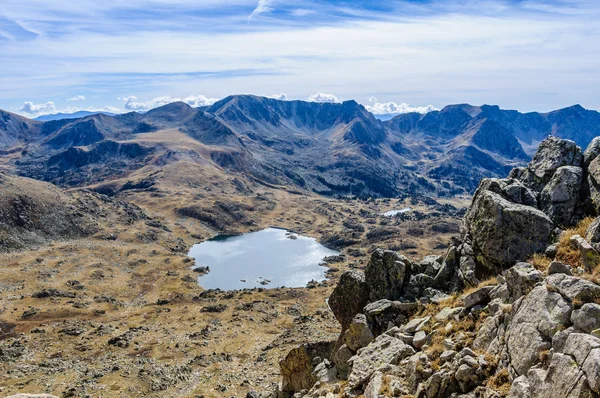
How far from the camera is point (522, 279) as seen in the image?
58.7ft

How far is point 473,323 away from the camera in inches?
795

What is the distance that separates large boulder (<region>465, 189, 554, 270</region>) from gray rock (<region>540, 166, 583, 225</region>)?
4.55 ft

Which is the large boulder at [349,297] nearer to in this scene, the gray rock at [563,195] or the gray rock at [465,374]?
the gray rock at [563,195]

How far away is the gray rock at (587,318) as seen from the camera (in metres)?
13.2

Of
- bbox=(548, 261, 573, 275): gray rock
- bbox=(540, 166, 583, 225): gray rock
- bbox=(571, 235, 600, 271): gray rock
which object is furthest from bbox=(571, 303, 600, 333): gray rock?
bbox=(540, 166, 583, 225): gray rock

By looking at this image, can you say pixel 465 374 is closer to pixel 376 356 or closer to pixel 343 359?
pixel 376 356

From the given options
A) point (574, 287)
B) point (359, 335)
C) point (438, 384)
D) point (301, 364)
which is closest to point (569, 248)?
point (574, 287)

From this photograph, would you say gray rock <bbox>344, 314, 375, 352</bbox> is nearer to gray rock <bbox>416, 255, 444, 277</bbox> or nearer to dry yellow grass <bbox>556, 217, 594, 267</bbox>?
gray rock <bbox>416, 255, 444, 277</bbox>

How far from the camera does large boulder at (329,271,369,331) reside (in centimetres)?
3362

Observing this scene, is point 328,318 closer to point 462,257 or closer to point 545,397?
point 462,257

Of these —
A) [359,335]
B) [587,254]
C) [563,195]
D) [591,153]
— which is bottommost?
[359,335]

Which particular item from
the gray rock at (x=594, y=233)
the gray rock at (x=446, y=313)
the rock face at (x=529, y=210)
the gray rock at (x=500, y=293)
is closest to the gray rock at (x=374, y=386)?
the gray rock at (x=446, y=313)

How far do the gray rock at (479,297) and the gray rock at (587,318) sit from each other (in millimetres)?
7433

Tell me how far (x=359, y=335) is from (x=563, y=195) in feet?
55.8
